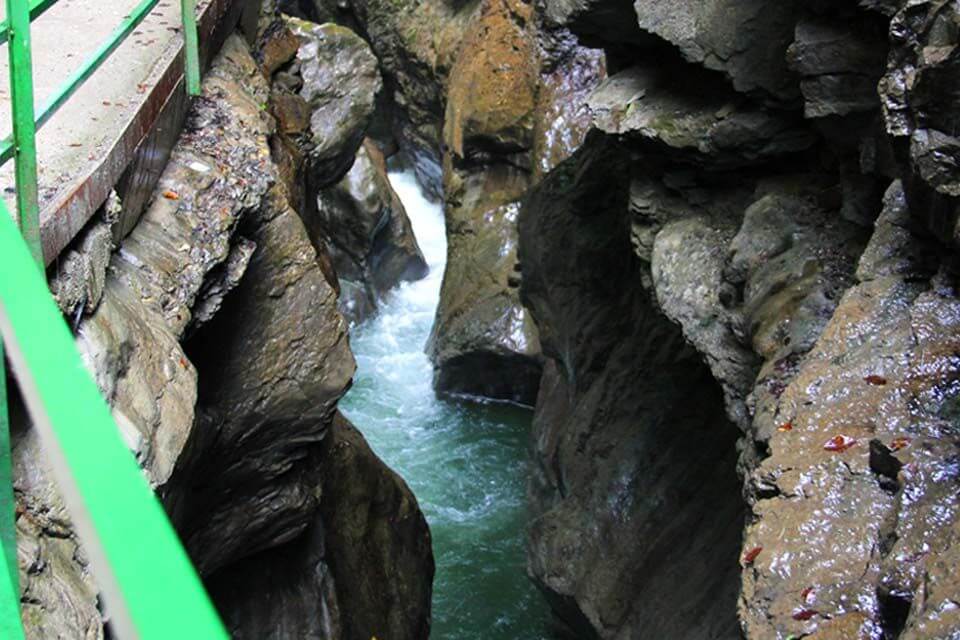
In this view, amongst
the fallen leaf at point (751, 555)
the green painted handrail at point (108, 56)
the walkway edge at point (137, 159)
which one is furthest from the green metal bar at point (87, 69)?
the fallen leaf at point (751, 555)

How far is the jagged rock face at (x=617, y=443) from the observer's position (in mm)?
7535

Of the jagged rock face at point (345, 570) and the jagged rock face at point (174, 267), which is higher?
the jagged rock face at point (174, 267)

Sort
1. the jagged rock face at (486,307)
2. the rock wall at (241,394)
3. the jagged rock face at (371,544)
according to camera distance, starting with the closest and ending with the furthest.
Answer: the rock wall at (241,394)
the jagged rock face at (371,544)
the jagged rock face at (486,307)

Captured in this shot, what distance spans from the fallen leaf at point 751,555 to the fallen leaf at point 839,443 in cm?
50

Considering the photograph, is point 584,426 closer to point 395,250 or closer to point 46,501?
point 46,501

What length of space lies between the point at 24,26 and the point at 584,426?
6.97m

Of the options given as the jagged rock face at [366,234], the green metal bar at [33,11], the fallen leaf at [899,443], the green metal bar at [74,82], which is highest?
the green metal bar at [33,11]

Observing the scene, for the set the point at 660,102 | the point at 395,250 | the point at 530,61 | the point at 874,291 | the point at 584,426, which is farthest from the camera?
the point at 395,250

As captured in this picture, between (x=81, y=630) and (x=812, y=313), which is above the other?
(x=812, y=313)

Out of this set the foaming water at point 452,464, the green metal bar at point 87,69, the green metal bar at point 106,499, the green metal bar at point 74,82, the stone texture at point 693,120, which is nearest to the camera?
the green metal bar at point 106,499

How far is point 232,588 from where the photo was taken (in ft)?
22.2

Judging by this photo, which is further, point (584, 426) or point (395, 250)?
point (395, 250)

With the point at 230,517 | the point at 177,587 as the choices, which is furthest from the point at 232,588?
the point at 177,587

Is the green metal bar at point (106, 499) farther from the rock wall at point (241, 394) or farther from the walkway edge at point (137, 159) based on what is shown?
the walkway edge at point (137, 159)
